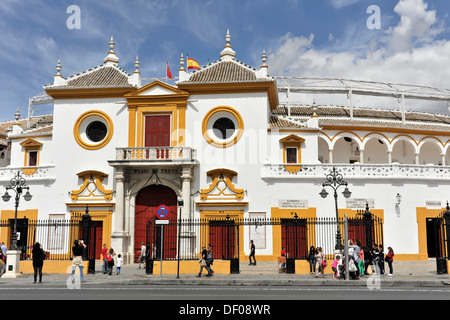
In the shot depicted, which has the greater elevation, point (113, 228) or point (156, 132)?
point (156, 132)

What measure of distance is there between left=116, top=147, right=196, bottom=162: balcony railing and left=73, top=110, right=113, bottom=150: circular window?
2.25 meters

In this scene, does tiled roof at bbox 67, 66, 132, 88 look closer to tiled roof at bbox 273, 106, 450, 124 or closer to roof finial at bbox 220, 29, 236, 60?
roof finial at bbox 220, 29, 236, 60

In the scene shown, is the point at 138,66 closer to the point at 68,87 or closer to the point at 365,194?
the point at 68,87

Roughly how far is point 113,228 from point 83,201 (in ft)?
8.95

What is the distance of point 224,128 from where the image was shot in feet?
95.3

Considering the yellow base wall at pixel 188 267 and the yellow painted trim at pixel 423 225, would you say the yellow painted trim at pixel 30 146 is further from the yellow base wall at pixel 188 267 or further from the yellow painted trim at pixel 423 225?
the yellow painted trim at pixel 423 225

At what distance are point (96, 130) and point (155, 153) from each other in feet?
16.4

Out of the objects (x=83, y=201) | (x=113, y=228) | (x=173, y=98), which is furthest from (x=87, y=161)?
(x=173, y=98)

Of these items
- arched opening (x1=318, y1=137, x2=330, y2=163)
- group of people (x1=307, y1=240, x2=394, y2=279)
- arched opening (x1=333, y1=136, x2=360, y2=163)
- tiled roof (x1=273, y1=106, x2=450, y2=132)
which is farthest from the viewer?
tiled roof (x1=273, y1=106, x2=450, y2=132)

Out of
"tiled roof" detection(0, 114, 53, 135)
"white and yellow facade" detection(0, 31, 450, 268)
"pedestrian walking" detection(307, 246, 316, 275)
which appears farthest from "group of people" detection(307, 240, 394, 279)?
"tiled roof" detection(0, 114, 53, 135)

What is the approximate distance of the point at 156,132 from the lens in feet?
94.5

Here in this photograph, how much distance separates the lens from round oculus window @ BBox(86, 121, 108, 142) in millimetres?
29672

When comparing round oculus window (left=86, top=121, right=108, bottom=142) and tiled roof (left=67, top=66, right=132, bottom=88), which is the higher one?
tiled roof (left=67, top=66, right=132, bottom=88)
